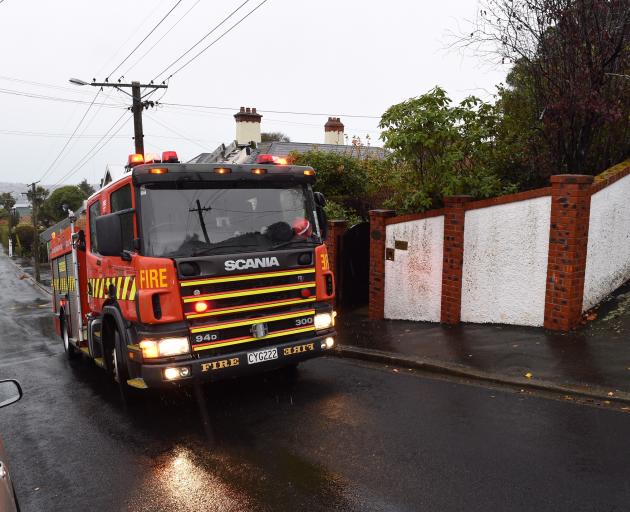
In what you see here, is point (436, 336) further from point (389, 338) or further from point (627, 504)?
point (627, 504)

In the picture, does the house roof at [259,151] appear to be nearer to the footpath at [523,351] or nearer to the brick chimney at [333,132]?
the brick chimney at [333,132]

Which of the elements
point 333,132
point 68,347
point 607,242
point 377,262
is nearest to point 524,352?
point 607,242

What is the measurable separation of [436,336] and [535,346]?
160cm

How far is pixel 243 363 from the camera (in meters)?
5.59

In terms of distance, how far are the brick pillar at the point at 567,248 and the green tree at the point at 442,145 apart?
1.71m

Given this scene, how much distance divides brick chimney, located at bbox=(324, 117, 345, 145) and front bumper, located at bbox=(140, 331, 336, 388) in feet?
83.3

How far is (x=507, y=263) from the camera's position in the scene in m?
8.13

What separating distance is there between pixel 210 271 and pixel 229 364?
3.23 ft

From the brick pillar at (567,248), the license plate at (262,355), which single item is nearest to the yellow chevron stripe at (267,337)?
the license plate at (262,355)

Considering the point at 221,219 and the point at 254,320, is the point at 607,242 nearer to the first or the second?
the point at 254,320

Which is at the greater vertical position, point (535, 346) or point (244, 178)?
point (244, 178)

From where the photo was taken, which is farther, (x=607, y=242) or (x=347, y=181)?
(x=347, y=181)

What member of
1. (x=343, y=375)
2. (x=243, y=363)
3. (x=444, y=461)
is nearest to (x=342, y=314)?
(x=343, y=375)

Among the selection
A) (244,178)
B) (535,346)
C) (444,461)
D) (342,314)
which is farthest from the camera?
(342,314)
